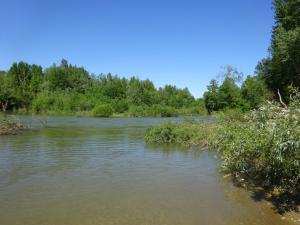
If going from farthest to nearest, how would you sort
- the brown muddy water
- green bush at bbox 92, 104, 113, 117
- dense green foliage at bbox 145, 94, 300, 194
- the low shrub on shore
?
1. green bush at bbox 92, 104, 113, 117
2. the low shrub on shore
3. the brown muddy water
4. dense green foliage at bbox 145, 94, 300, 194

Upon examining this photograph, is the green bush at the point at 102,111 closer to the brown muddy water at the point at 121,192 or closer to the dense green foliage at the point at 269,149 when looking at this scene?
the brown muddy water at the point at 121,192

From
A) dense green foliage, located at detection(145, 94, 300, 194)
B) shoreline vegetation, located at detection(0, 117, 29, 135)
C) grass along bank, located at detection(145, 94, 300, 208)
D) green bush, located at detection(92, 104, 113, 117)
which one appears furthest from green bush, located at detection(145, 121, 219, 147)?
green bush, located at detection(92, 104, 113, 117)

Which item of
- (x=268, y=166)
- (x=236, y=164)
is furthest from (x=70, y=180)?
(x=268, y=166)

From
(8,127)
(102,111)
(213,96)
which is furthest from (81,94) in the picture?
(8,127)

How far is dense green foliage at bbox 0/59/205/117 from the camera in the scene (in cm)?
9000

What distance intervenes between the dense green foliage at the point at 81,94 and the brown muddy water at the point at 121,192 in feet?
211

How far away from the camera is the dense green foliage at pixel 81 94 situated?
90000 mm

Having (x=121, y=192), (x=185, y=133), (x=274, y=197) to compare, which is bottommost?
(x=121, y=192)

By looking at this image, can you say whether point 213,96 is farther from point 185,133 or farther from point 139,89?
point 185,133

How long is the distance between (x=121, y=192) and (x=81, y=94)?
97.0 meters

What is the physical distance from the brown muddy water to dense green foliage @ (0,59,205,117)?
64.5 metres

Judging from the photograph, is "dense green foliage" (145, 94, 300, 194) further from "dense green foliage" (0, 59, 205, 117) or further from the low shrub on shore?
"dense green foliage" (0, 59, 205, 117)

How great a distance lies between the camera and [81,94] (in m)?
108

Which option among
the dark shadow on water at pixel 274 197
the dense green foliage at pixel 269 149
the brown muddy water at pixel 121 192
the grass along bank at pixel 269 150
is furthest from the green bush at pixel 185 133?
the dark shadow on water at pixel 274 197
